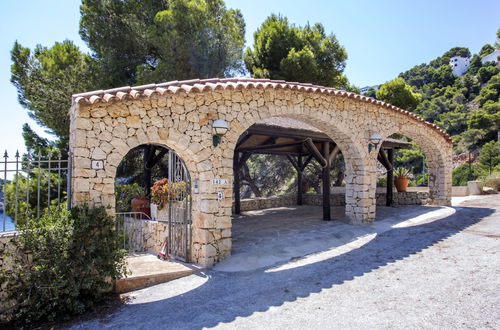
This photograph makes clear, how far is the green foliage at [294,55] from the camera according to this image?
15784mm

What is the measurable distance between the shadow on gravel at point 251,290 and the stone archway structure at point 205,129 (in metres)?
1.07

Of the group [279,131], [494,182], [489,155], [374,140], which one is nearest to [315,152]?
[279,131]

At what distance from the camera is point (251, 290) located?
187 inches

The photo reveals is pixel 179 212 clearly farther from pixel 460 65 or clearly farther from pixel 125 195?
pixel 460 65

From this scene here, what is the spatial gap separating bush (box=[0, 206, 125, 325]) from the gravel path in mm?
462

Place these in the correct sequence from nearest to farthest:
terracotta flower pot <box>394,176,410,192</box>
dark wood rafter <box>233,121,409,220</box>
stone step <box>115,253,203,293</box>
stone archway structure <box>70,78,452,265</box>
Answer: stone archway structure <box>70,78,452,265</box>
stone step <box>115,253,203,293</box>
dark wood rafter <box>233,121,409,220</box>
terracotta flower pot <box>394,176,410,192</box>

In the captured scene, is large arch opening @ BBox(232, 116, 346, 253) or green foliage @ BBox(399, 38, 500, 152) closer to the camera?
large arch opening @ BBox(232, 116, 346, 253)

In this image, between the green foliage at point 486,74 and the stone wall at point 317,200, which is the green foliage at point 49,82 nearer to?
the stone wall at point 317,200

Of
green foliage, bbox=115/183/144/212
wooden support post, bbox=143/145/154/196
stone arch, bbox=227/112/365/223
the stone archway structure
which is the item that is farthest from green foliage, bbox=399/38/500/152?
green foliage, bbox=115/183/144/212

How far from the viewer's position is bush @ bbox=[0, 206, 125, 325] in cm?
386

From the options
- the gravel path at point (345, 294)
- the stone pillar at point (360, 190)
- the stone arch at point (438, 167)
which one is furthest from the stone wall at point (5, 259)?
the stone arch at point (438, 167)

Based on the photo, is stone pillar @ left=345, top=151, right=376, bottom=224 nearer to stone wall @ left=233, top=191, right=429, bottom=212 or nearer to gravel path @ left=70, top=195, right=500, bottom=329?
gravel path @ left=70, top=195, right=500, bottom=329

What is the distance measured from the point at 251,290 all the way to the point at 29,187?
17.5 ft

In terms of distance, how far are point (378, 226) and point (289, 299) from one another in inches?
205
